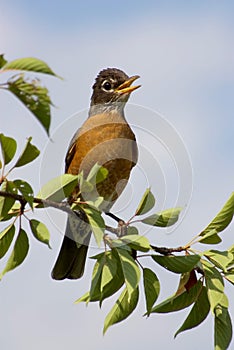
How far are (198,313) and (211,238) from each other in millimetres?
372

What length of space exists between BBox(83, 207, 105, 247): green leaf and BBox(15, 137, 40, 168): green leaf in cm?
35

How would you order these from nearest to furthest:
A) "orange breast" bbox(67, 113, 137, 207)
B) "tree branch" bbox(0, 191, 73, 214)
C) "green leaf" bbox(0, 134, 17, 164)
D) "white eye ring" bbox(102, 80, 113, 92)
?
"green leaf" bbox(0, 134, 17, 164) < "tree branch" bbox(0, 191, 73, 214) < "orange breast" bbox(67, 113, 137, 207) < "white eye ring" bbox(102, 80, 113, 92)

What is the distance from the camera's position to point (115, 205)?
501 centimetres

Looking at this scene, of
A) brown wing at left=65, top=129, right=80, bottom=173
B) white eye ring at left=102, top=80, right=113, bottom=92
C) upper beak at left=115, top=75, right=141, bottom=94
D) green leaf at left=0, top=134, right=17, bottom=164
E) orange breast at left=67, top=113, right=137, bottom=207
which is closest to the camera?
green leaf at left=0, top=134, right=17, bottom=164

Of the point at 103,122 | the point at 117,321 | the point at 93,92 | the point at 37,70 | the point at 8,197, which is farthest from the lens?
the point at 93,92

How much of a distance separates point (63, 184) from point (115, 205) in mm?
2151

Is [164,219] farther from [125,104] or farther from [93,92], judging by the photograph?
[93,92]

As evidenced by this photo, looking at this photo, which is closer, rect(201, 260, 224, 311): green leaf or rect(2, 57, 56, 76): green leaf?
rect(2, 57, 56, 76): green leaf

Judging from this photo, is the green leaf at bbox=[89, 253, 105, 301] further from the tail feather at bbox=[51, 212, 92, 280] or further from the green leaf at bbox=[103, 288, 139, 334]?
the tail feather at bbox=[51, 212, 92, 280]

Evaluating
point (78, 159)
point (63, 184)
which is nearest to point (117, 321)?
point (63, 184)

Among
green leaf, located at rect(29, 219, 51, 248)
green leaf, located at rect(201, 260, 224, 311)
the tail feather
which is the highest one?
green leaf, located at rect(29, 219, 51, 248)

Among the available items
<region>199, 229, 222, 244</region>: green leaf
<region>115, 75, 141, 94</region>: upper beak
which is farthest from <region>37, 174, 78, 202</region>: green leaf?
<region>115, 75, 141, 94</region>: upper beak

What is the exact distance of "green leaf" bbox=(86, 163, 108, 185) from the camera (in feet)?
9.57

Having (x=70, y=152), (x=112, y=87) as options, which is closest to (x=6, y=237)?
(x=70, y=152)
